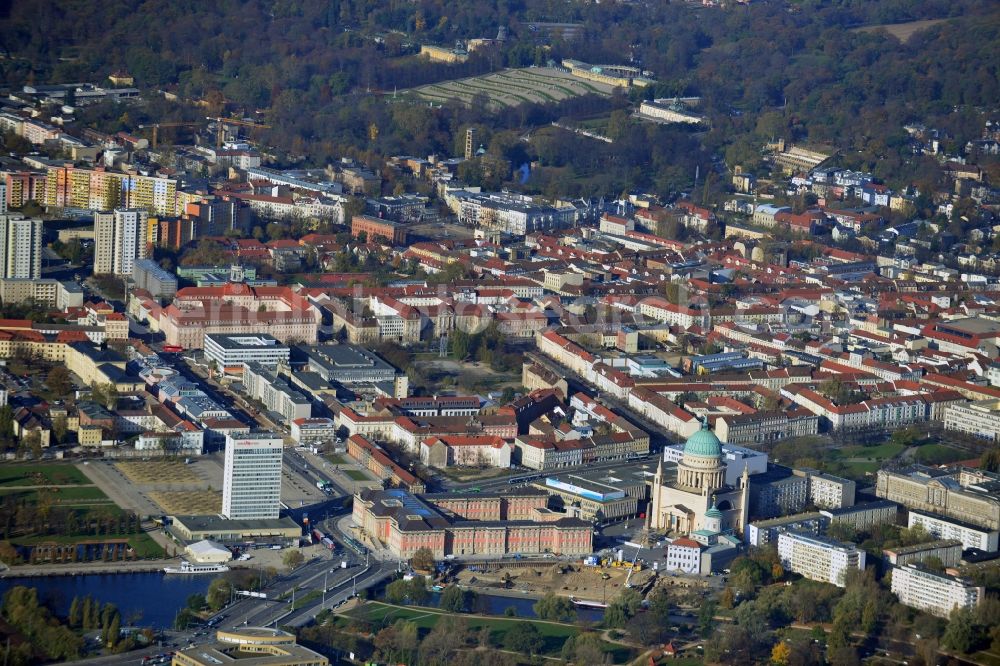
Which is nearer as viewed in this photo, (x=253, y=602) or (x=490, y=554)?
(x=253, y=602)

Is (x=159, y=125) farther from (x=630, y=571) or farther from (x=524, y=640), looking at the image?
(x=524, y=640)

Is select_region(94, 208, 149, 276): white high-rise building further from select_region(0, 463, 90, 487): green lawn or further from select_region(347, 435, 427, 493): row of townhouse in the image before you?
select_region(0, 463, 90, 487): green lawn

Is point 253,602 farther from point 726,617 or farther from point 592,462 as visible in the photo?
point 592,462

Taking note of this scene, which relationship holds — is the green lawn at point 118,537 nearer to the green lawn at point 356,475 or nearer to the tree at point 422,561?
the tree at point 422,561

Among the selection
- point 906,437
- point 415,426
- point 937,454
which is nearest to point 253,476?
point 415,426

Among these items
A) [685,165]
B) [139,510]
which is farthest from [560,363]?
[685,165]

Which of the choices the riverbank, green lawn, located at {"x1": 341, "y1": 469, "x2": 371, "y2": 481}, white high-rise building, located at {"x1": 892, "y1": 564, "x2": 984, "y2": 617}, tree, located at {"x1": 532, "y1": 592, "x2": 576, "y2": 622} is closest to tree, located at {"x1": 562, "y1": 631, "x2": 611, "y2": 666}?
tree, located at {"x1": 532, "y1": 592, "x2": 576, "y2": 622}

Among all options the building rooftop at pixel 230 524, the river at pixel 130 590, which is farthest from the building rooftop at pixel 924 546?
the river at pixel 130 590

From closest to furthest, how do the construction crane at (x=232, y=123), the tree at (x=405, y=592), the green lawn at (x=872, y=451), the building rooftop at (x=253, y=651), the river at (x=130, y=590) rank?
1. the building rooftop at (x=253, y=651)
2. the river at (x=130, y=590)
3. the tree at (x=405, y=592)
4. the green lawn at (x=872, y=451)
5. the construction crane at (x=232, y=123)
